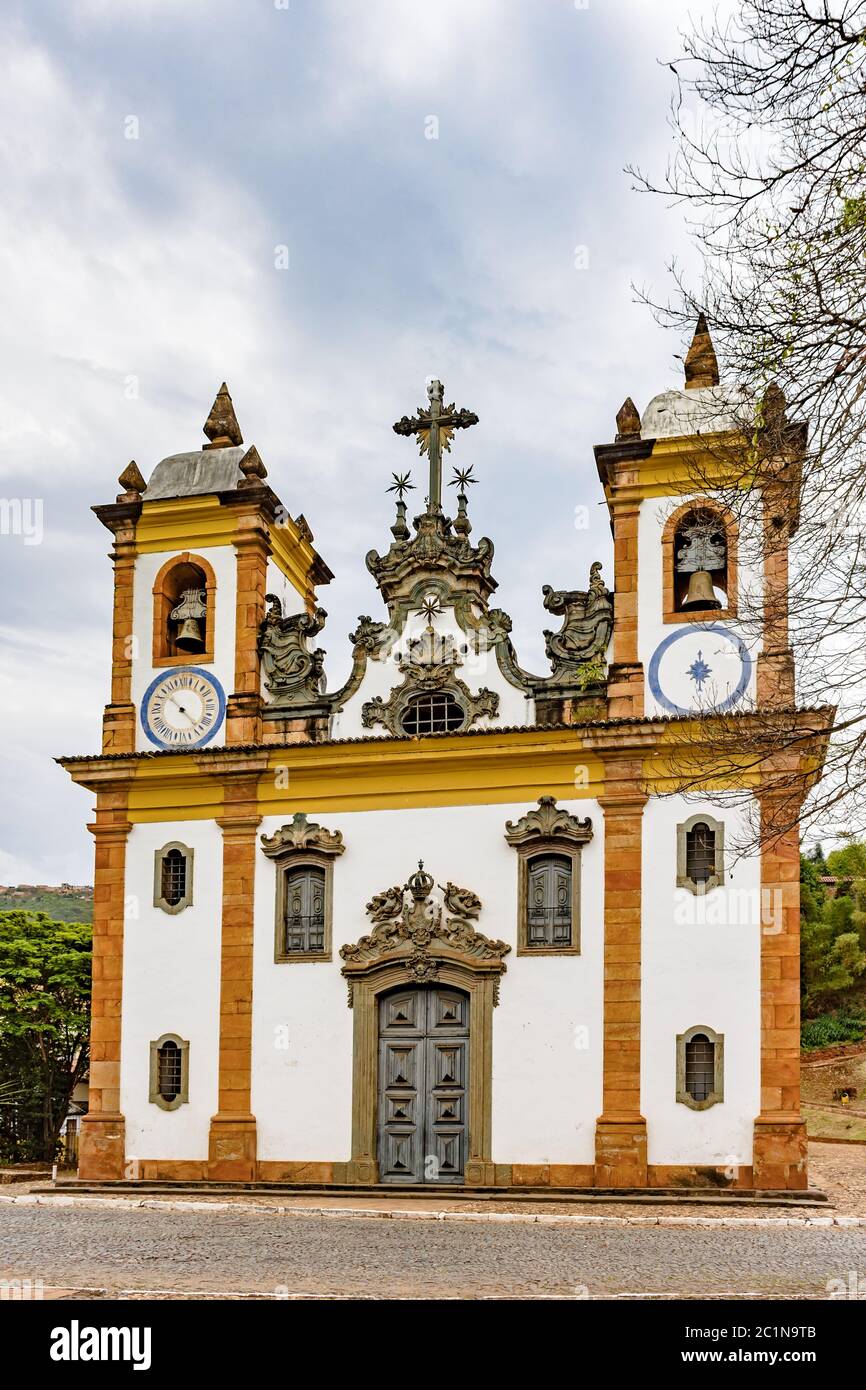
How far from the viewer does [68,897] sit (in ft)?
157

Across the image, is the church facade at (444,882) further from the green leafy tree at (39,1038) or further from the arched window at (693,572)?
the green leafy tree at (39,1038)

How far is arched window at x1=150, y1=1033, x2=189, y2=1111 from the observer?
21750 mm

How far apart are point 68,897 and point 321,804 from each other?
91.1ft

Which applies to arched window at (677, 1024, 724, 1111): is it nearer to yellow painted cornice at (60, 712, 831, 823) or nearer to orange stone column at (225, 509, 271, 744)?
yellow painted cornice at (60, 712, 831, 823)

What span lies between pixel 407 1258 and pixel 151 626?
12.0 m

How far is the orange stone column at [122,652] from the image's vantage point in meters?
23.2

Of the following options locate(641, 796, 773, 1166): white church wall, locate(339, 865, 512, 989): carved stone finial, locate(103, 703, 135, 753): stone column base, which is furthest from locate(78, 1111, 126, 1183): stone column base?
locate(641, 796, 773, 1166): white church wall

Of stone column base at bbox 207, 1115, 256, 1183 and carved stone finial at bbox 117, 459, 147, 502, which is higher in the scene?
carved stone finial at bbox 117, 459, 147, 502

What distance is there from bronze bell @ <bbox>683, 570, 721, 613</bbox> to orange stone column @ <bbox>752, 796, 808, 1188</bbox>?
115 inches

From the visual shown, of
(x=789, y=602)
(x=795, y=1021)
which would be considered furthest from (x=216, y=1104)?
(x=789, y=602)

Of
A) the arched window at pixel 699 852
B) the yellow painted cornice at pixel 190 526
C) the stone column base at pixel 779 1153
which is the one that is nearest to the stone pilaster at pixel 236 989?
the yellow painted cornice at pixel 190 526

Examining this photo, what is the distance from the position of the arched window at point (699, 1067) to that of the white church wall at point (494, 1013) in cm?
102

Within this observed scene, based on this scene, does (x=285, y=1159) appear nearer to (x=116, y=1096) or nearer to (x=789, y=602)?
(x=116, y=1096)

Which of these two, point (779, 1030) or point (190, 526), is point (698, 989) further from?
point (190, 526)
